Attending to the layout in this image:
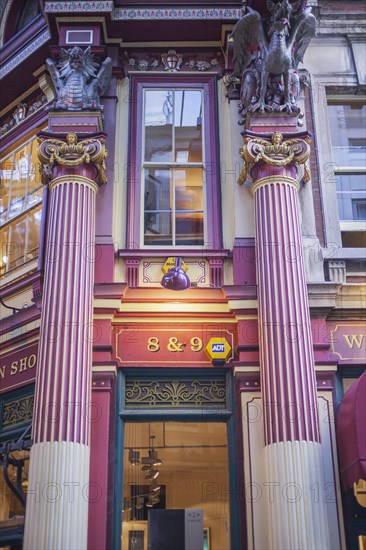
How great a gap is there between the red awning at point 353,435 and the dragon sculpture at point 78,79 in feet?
17.2

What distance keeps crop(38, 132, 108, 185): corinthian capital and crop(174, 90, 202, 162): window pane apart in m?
Result: 1.38

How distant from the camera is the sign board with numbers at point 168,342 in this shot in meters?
9.62

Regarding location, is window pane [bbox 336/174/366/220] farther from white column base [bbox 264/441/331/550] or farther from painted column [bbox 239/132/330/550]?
white column base [bbox 264/441/331/550]

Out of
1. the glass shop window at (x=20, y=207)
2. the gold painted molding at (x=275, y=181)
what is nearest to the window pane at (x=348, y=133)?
the gold painted molding at (x=275, y=181)

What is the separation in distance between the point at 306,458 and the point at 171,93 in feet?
19.2

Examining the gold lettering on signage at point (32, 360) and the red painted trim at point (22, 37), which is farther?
the red painted trim at point (22, 37)

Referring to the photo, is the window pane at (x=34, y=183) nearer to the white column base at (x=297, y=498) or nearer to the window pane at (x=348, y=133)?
the window pane at (x=348, y=133)

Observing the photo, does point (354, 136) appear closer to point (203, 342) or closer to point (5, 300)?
point (203, 342)

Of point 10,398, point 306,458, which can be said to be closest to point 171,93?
point 10,398

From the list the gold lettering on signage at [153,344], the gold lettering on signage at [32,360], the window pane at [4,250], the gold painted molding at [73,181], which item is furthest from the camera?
the window pane at [4,250]

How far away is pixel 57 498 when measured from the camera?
26.9ft

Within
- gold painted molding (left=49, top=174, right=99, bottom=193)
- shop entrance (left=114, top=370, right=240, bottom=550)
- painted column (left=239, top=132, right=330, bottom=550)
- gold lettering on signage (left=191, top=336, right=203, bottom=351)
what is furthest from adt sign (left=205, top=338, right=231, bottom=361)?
gold painted molding (left=49, top=174, right=99, bottom=193)

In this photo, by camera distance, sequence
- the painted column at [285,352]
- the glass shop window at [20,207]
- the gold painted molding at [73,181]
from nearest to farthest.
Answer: the painted column at [285,352]
the gold painted molding at [73,181]
the glass shop window at [20,207]

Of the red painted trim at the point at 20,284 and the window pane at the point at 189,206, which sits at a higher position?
Result: the window pane at the point at 189,206
